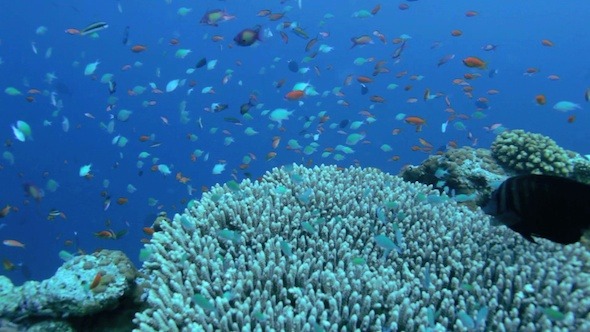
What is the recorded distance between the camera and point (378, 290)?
3504mm

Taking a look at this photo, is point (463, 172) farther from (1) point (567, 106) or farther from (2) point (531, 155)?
(1) point (567, 106)

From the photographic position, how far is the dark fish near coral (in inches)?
120

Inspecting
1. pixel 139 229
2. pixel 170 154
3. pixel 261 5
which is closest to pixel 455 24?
pixel 261 5

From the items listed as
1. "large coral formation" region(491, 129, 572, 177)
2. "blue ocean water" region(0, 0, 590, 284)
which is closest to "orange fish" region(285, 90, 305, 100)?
"large coral formation" region(491, 129, 572, 177)

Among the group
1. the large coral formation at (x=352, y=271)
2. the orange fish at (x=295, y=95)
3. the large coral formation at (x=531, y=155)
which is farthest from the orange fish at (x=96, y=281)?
the large coral formation at (x=531, y=155)

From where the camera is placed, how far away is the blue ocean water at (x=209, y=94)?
38.8 m

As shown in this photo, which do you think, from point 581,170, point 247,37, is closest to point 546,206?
point 247,37

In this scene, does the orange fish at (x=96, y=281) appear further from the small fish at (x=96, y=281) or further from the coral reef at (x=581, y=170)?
the coral reef at (x=581, y=170)

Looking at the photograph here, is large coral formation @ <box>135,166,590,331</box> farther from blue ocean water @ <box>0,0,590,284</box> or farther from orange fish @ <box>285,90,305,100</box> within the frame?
blue ocean water @ <box>0,0,590,284</box>

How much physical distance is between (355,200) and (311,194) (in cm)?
57

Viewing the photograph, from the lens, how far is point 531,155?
7.87 meters

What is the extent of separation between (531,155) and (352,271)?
595 centimetres

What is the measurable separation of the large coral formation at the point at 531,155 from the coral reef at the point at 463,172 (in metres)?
0.29

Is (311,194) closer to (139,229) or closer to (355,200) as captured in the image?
(355,200)
